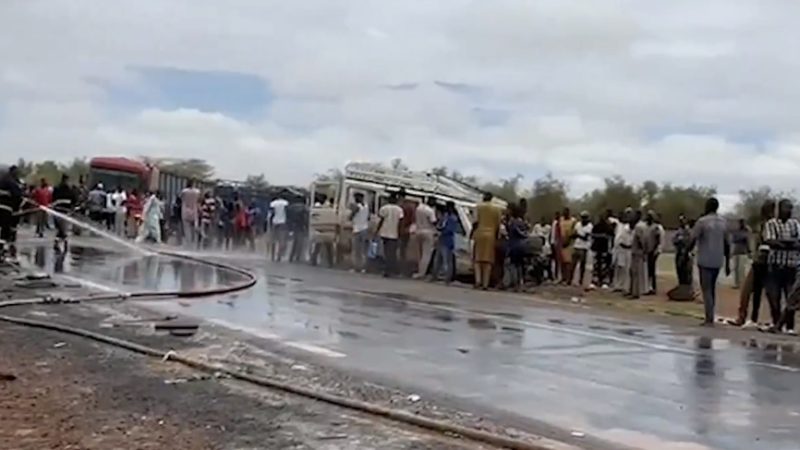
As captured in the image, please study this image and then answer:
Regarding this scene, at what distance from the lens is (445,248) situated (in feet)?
78.8

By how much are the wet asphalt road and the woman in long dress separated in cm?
237

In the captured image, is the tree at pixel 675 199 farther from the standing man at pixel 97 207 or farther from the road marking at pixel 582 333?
the road marking at pixel 582 333

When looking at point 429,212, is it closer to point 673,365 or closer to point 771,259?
point 771,259

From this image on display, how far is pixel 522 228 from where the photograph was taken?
22.6 metres

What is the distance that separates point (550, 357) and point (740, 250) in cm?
1247

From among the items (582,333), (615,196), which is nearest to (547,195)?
(615,196)

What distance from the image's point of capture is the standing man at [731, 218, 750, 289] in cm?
2181

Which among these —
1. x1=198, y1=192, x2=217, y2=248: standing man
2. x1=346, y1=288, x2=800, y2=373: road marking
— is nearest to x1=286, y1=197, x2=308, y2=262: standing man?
x1=198, y1=192, x2=217, y2=248: standing man

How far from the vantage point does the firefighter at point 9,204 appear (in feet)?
67.2

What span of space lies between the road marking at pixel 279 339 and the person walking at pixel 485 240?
9.25 m

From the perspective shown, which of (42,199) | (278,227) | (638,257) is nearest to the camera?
(638,257)

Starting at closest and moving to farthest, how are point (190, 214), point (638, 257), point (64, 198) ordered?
point (638, 257), point (64, 198), point (190, 214)

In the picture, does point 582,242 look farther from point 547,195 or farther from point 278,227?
point 547,195

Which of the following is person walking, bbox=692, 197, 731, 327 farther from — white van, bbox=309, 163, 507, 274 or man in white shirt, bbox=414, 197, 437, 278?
white van, bbox=309, 163, 507, 274
